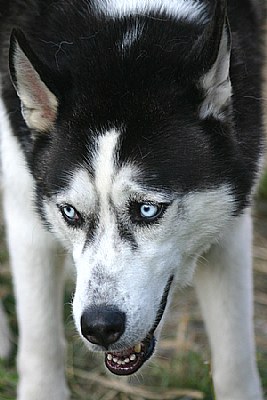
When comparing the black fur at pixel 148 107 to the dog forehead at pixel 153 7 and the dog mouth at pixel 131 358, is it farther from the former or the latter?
the dog mouth at pixel 131 358

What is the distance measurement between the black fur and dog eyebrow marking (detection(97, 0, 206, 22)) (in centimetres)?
4

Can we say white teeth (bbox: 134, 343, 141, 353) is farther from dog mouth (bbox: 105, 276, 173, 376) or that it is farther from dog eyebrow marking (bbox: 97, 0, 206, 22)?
dog eyebrow marking (bbox: 97, 0, 206, 22)

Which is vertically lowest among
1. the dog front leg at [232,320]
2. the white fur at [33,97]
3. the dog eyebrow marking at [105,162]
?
the dog front leg at [232,320]

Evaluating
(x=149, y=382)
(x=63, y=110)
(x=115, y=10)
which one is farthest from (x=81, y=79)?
(x=149, y=382)

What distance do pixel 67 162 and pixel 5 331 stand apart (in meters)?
Answer: 1.51

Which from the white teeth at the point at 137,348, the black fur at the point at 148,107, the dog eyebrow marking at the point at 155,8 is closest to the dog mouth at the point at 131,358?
the white teeth at the point at 137,348

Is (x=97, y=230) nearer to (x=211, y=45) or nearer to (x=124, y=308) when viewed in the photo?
(x=124, y=308)

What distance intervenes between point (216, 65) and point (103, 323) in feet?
2.97

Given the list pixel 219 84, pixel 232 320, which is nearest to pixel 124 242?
pixel 219 84

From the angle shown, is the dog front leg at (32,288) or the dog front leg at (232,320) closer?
the dog front leg at (32,288)

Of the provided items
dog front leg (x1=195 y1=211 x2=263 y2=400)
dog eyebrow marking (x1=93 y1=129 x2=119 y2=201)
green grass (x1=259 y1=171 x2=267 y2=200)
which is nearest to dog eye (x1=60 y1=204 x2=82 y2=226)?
dog eyebrow marking (x1=93 y1=129 x2=119 y2=201)

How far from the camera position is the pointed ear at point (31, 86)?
3.28m

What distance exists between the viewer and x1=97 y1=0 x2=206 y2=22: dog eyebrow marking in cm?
365

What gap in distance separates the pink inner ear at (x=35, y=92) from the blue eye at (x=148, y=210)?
48 cm
